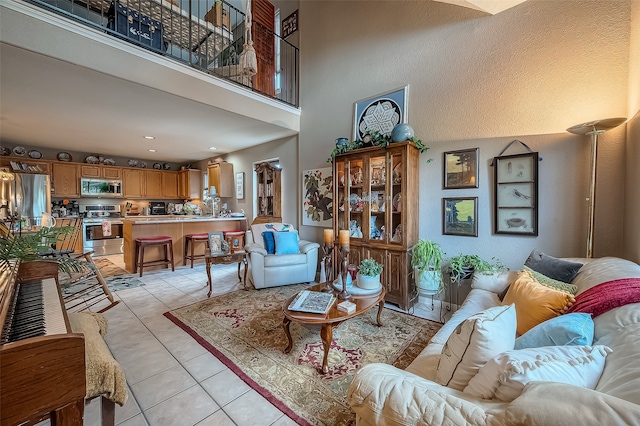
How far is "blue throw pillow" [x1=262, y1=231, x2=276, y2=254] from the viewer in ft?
12.0

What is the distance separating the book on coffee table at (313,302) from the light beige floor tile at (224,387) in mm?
601

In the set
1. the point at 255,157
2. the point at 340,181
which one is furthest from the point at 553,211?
the point at 255,157

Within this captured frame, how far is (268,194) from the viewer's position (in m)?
5.28

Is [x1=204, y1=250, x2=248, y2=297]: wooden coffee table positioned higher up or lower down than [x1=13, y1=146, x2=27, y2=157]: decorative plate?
lower down

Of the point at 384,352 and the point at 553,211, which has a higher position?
the point at 553,211

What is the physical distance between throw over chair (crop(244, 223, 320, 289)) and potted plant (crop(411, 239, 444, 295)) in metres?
1.61

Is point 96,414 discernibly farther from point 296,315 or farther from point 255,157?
point 255,157

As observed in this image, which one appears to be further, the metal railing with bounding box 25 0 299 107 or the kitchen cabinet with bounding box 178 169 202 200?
the kitchen cabinet with bounding box 178 169 202 200

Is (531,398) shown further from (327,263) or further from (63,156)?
(63,156)

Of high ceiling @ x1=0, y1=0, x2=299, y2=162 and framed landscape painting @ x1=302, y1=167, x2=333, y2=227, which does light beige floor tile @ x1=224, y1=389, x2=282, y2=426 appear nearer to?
framed landscape painting @ x1=302, y1=167, x2=333, y2=227

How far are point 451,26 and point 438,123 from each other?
113 centimetres

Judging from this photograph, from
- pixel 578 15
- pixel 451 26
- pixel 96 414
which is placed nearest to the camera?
pixel 96 414

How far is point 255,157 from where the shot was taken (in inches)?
224

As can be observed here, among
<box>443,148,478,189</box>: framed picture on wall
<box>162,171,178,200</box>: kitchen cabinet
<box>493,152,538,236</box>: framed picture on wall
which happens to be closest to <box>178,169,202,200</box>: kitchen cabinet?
<box>162,171,178,200</box>: kitchen cabinet
